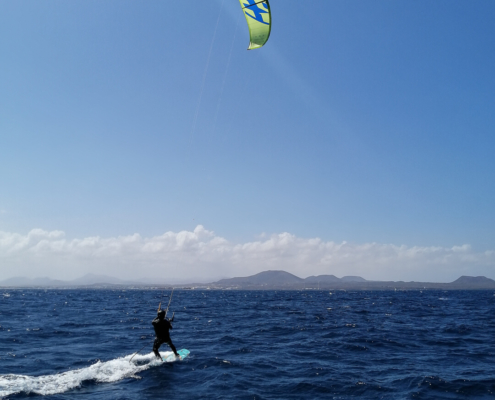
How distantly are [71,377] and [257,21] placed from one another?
55.8 feet

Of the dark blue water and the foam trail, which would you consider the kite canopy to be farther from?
the foam trail

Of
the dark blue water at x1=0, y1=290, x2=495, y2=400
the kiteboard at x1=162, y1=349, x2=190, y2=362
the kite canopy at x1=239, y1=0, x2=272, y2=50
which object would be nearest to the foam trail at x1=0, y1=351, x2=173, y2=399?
the dark blue water at x1=0, y1=290, x2=495, y2=400

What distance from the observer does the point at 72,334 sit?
23.7 meters

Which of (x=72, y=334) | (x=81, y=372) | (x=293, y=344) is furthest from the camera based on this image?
(x=72, y=334)

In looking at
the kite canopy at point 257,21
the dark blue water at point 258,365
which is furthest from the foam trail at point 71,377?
the kite canopy at point 257,21

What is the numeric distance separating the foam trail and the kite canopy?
15.1m

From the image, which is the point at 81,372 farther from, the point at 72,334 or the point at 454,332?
the point at 454,332

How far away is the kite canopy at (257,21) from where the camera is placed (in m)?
14.5

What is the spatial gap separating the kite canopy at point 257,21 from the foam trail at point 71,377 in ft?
49.6

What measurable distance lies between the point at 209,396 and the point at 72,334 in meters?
17.0

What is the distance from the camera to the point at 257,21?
14.8 meters

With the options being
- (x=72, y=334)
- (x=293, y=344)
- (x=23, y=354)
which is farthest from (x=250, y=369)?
(x=72, y=334)

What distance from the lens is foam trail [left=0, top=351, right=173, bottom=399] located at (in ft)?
39.6

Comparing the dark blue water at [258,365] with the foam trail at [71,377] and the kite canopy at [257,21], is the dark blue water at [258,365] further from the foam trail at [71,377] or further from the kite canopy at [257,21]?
the kite canopy at [257,21]
